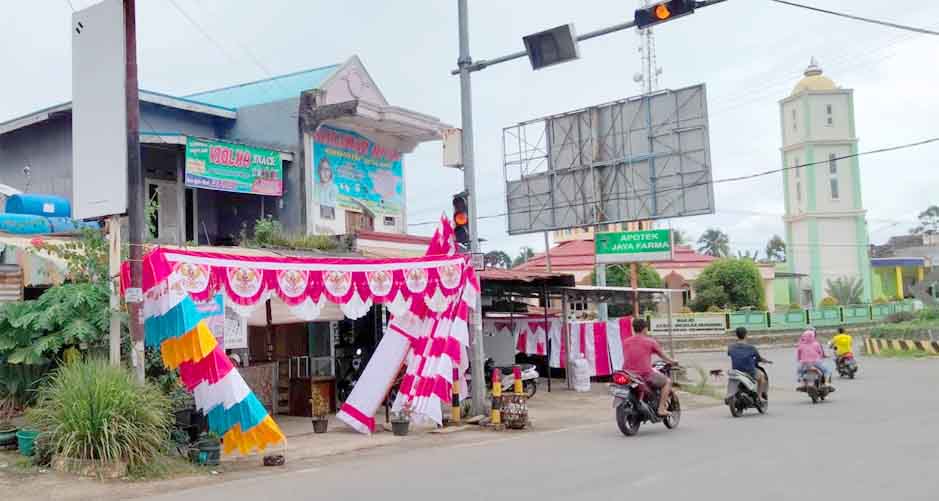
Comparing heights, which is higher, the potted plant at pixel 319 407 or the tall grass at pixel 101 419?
the tall grass at pixel 101 419

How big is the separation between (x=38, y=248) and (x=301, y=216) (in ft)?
29.2

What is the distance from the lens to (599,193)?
25703 mm

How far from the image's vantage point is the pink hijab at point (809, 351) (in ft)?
56.0

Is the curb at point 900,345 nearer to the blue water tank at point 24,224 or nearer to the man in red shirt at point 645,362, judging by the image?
the man in red shirt at point 645,362

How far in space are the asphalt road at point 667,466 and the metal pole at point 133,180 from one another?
2616 millimetres

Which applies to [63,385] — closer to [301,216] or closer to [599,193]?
[301,216]

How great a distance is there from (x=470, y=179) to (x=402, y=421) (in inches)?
178

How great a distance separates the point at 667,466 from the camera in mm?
9742

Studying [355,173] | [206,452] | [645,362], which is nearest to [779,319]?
[355,173]

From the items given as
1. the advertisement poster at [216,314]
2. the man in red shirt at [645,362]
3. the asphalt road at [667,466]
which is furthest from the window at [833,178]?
the advertisement poster at [216,314]

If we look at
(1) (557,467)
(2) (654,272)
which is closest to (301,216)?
(1) (557,467)

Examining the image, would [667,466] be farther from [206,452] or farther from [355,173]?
[355,173]

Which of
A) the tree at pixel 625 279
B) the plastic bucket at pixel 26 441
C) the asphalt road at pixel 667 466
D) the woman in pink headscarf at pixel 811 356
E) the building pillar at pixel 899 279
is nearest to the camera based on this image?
the asphalt road at pixel 667 466

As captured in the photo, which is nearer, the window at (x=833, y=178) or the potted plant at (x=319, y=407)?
the potted plant at (x=319, y=407)
